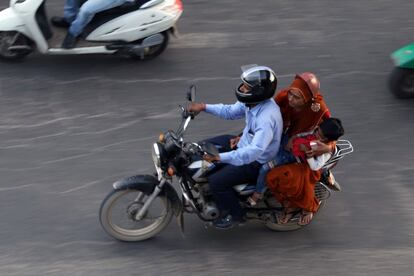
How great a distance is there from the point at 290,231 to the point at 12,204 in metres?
2.51

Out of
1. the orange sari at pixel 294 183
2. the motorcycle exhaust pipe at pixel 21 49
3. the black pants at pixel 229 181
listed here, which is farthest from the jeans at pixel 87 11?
the orange sari at pixel 294 183

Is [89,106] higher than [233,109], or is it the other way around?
[233,109]

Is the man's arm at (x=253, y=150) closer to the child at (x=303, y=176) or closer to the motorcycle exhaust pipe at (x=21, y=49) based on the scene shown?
the child at (x=303, y=176)

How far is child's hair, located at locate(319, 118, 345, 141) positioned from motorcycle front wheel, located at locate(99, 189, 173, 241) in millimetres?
1378

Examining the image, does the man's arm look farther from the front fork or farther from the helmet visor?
the front fork

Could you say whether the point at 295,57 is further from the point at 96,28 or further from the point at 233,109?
the point at 233,109

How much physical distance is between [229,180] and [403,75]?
10.0 feet

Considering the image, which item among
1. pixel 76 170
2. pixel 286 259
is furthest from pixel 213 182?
pixel 76 170

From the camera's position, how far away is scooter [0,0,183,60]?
25.3ft

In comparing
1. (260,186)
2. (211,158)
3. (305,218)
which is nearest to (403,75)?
(305,218)

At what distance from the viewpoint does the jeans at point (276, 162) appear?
16.6 feet

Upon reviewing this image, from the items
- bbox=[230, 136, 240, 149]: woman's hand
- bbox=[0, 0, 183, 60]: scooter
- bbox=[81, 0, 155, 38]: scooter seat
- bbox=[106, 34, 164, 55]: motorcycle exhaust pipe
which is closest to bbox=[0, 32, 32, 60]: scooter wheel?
bbox=[0, 0, 183, 60]: scooter

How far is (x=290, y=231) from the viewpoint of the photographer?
18.3 feet

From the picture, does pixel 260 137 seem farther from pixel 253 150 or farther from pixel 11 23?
pixel 11 23
